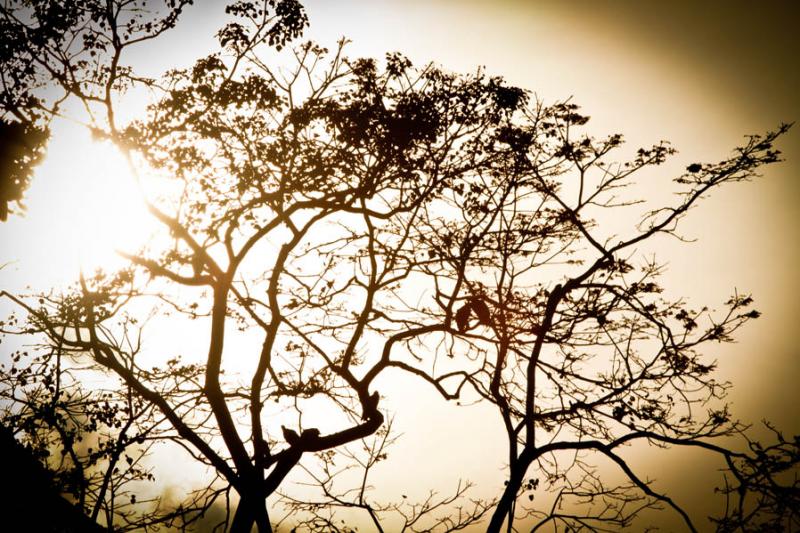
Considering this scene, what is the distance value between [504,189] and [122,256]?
292 inches

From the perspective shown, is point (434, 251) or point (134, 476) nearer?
point (434, 251)

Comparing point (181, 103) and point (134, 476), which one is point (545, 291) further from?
point (134, 476)

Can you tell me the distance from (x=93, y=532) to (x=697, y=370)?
10.4 m

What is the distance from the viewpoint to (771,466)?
6.02m

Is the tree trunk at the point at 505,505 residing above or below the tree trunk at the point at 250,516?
above

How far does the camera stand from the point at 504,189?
8773 millimetres

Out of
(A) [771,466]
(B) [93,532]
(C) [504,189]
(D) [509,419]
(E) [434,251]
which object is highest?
(C) [504,189]

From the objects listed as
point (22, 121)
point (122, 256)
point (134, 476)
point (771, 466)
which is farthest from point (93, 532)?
point (771, 466)

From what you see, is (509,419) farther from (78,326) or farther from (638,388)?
(78,326)

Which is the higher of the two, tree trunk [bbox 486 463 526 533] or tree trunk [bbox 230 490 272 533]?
tree trunk [bbox 486 463 526 533]

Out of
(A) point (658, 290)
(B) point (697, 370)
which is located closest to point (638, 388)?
(B) point (697, 370)

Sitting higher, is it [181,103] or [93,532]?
[181,103]

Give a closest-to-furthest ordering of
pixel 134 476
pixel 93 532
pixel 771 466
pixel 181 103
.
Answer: pixel 771 466 < pixel 93 532 < pixel 181 103 < pixel 134 476

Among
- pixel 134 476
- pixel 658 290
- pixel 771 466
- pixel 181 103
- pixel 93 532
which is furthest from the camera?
pixel 134 476
